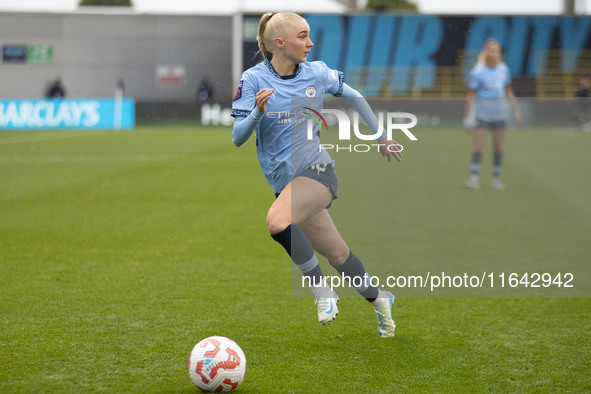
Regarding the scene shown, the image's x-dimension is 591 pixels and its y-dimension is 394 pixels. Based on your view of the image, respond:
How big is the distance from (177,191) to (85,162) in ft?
16.7

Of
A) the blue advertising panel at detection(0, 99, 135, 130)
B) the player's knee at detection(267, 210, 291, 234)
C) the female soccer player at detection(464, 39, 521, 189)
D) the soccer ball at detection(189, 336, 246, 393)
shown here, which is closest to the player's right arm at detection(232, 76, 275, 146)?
the player's knee at detection(267, 210, 291, 234)

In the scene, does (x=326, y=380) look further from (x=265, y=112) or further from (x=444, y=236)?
(x=444, y=236)

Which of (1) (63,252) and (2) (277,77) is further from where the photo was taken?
(1) (63,252)

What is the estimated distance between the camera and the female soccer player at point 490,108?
1188 centimetres

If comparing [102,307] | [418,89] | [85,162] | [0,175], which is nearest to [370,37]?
[418,89]

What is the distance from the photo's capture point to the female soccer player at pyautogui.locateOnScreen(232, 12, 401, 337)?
4.43m

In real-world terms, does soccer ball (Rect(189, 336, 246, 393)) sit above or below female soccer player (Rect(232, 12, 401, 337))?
below

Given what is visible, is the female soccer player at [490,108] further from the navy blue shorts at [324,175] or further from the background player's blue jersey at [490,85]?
the navy blue shorts at [324,175]

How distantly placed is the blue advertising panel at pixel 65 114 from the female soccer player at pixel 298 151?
24.5 metres

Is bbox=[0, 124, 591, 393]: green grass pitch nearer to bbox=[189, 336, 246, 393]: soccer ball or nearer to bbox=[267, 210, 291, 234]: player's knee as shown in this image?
bbox=[189, 336, 246, 393]: soccer ball

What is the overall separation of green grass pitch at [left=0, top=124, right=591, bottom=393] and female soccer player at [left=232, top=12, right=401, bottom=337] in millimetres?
381

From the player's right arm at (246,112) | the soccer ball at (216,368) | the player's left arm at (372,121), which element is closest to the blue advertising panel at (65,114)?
the player's left arm at (372,121)

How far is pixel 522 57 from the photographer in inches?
1505

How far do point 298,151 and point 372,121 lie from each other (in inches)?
19.9
